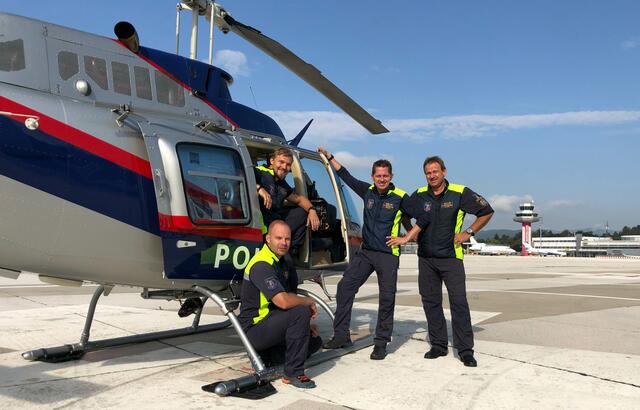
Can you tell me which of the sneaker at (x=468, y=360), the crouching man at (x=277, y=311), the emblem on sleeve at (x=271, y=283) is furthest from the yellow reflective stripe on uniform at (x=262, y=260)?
the sneaker at (x=468, y=360)

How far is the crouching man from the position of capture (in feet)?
12.9

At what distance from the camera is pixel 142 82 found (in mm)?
4461

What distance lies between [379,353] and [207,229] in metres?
2.14

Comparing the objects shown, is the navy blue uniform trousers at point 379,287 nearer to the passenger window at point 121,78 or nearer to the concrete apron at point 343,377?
the concrete apron at point 343,377

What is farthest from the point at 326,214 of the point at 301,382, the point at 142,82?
the point at 142,82

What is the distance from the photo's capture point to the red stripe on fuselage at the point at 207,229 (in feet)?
13.3

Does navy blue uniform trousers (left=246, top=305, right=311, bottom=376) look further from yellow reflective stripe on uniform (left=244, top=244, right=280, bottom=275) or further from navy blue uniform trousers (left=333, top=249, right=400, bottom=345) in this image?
navy blue uniform trousers (left=333, top=249, right=400, bottom=345)

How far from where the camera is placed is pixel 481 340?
6.10 meters

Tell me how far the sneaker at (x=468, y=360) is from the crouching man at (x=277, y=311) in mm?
1581

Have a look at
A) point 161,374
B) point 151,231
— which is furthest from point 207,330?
point 151,231

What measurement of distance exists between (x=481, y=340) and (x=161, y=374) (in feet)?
12.5

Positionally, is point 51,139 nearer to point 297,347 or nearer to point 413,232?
point 297,347

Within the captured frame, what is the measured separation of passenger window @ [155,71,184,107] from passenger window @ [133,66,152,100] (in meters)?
0.09

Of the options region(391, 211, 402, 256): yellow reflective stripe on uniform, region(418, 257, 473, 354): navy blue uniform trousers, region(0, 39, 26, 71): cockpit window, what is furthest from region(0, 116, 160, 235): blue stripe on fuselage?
region(418, 257, 473, 354): navy blue uniform trousers
